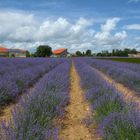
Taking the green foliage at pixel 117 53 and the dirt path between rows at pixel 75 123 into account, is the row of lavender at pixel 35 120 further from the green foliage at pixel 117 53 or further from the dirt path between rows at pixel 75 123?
the green foliage at pixel 117 53

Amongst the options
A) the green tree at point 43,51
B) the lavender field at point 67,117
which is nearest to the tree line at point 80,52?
the green tree at point 43,51

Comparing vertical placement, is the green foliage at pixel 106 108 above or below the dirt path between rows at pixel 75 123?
above

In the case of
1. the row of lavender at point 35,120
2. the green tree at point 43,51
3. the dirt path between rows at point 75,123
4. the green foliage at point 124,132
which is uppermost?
the green tree at point 43,51

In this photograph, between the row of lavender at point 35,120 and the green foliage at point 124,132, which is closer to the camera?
the row of lavender at point 35,120

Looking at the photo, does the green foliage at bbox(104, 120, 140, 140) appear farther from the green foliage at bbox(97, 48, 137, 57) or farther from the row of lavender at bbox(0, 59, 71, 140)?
the green foliage at bbox(97, 48, 137, 57)

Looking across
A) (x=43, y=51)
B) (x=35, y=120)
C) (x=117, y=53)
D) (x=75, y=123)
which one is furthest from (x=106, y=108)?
(x=117, y=53)

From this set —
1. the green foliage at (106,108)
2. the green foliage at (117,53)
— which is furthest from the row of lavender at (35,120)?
the green foliage at (117,53)

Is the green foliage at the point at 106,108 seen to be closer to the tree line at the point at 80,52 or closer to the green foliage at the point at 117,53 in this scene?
the tree line at the point at 80,52

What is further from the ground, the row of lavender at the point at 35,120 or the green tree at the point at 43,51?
the green tree at the point at 43,51

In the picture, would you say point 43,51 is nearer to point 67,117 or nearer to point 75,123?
point 67,117

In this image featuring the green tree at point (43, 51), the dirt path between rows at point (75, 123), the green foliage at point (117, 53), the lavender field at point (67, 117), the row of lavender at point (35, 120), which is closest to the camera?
the row of lavender at point (35, 120)

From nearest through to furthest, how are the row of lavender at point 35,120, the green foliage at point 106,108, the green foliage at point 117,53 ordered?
the row of lavender at point 35,120
the green foliage at point 106,108
the green foliage at point 117,53

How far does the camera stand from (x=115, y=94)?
20.2 feet

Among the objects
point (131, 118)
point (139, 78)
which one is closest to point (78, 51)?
point (139, 78)
